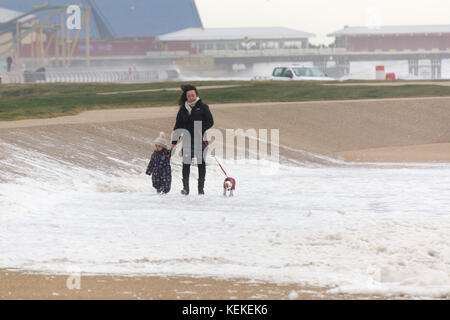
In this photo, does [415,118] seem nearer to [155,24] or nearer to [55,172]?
[55,172]

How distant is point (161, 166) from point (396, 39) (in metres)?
107

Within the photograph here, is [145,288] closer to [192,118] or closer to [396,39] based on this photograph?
[192,118]

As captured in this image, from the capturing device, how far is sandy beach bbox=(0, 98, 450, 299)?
727cm

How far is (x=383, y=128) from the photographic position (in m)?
22.2

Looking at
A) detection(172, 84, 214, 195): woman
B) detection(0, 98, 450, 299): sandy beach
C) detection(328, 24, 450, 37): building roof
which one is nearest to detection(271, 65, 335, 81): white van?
detection(0, 98, 450, 299): sandy beach

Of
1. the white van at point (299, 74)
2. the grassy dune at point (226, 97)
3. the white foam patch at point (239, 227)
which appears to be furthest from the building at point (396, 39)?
the white foam patch at point (239, 227)

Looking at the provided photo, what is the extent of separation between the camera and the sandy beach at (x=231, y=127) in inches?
286

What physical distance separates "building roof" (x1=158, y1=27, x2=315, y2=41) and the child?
10138 centimetres

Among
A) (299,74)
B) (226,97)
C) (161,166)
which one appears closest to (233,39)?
(299,74)

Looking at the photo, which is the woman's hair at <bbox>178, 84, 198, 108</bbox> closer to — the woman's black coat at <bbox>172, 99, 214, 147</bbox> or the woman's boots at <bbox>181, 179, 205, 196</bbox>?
the woman's black coat at <bbox>172, 99, 214, 147</bbox>

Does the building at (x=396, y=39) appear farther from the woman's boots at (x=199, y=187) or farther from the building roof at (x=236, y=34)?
the woman's boots at (x=199, y=187)
